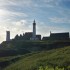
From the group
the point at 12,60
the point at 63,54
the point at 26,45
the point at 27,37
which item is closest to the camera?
the point at 63,54

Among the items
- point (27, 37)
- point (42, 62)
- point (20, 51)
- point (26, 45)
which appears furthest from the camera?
point (27, 37)

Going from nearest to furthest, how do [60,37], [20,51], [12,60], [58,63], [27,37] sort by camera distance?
[58,63]
[12,60]
[20,51]
[60,37]
[27,37]

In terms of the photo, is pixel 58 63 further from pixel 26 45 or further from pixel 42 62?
pixel 26 45

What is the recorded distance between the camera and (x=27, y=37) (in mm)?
180000

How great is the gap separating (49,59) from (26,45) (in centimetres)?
6215

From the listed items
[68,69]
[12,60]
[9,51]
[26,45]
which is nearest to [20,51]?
[9,51]

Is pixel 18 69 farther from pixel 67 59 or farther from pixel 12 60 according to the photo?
pixel 12 60

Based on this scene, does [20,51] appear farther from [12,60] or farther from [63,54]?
[63,54]

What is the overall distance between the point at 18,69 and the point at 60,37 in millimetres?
93573

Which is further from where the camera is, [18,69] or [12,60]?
[12,60]

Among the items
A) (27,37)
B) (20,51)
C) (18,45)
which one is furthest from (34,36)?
(20,51)

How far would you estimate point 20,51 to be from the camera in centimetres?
11988

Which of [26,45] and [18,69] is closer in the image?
[18,69]

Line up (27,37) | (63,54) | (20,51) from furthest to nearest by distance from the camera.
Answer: (27,37) → (20,51) → (63,54)
